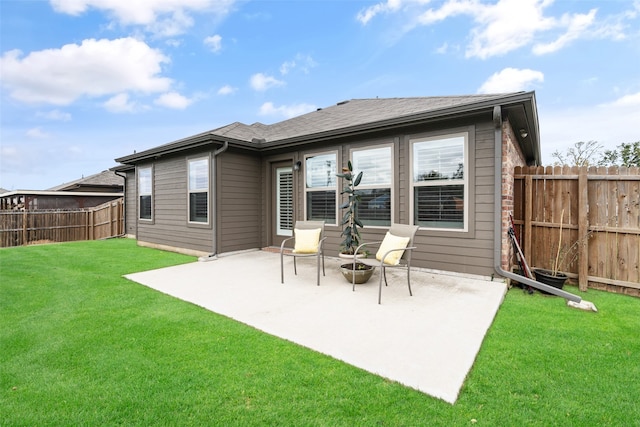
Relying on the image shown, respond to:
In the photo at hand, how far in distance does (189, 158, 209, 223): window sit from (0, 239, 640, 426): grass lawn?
11.6 feet

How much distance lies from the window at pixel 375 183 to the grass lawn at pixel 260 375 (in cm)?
247

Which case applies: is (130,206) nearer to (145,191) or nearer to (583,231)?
(145,191)

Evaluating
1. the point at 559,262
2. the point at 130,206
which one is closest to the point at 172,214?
the point at 130,206

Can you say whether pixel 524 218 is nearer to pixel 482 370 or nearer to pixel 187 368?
pixel 482 370

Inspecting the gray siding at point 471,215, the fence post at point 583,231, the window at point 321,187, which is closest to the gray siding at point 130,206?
the window at point 321,187

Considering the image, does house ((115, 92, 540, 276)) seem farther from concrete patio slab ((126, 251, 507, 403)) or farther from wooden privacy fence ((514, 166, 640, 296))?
concrete patio slab ((126, 251, 507, 403))

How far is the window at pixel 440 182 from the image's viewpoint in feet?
15.0

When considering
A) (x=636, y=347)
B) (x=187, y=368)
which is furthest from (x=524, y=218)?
(x=187, y=368)

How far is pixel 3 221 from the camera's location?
31.8 ft

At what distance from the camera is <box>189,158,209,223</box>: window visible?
6676mm

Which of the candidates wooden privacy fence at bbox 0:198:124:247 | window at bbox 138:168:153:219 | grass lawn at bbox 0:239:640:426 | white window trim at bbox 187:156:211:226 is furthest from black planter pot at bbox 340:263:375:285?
wooden privacy fence at bbox 0:198:124:247

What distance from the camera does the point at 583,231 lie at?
4262 mm

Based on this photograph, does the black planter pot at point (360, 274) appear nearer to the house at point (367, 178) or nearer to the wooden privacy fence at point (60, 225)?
the house at point (367, 178)

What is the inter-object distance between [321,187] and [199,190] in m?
2.84
